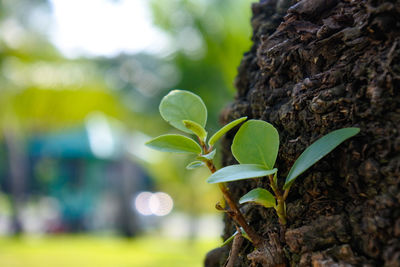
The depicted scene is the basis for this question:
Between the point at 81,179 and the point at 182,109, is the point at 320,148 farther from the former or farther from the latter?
the point at 81,179

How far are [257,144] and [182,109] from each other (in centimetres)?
6

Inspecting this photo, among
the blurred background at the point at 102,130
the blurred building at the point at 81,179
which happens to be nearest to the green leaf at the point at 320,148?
the blurred background at the point at 102,130

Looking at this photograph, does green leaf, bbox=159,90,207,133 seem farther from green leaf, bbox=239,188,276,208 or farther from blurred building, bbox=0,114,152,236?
blurred building, bbox=0,114,152,236

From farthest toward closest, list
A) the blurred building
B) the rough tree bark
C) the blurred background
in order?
the blurred building
the blurred background
the rough tree bark

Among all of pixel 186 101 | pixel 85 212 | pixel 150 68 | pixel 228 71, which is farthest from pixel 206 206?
pixel 186 101

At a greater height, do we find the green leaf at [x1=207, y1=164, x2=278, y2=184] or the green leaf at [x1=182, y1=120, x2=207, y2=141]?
the green leaf at [x1=182, y1=120, x2=207, y2=141]

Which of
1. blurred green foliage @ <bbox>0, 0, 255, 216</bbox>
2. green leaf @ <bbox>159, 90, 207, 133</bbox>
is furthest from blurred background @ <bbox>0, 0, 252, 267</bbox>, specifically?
green leaf @ <bbox>159, 90, 207, 133</bbox>

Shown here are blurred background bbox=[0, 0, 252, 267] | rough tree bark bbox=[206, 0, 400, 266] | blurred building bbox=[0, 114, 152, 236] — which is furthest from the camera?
blurred building bbox=[0, 114, 152, 236]

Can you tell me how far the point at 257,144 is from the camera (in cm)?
27

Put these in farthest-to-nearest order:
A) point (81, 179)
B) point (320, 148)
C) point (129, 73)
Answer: point (81, 179), point (129, 73), point (320, 148)

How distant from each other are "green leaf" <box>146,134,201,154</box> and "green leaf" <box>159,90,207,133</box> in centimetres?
2

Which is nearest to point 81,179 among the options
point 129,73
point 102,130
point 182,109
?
point 102,130

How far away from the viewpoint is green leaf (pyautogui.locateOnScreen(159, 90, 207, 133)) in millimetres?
296

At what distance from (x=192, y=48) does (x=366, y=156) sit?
3.98 m
